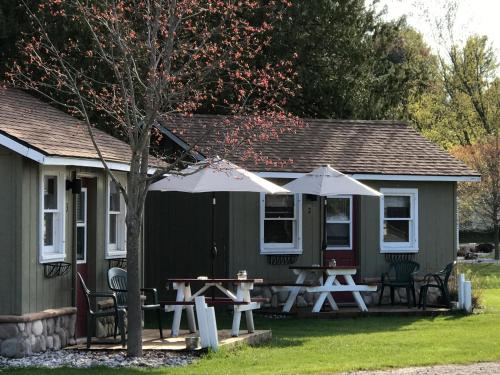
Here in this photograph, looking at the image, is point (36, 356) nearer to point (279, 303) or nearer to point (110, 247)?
point (110, 247)

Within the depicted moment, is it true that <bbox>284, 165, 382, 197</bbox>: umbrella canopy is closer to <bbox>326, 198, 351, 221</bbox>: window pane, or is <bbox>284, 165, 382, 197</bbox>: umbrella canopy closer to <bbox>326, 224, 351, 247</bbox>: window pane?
<bbox>326, 198, 351, 221</bbox>: window pane

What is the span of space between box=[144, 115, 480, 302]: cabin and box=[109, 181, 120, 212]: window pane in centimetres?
379

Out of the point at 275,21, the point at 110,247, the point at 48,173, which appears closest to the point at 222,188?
the point at 110,247

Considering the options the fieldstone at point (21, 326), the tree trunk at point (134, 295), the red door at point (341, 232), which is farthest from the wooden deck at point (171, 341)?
the red door at point (341, 232)

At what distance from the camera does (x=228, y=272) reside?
20.5 meters

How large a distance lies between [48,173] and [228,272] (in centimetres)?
664

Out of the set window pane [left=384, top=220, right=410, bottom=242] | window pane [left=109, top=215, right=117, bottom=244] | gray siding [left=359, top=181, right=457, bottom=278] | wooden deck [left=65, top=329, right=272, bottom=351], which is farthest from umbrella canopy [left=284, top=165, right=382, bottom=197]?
wooden deck [left=65, top=329, right=272, bottom=351]

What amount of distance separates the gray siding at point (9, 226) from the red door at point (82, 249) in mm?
2005

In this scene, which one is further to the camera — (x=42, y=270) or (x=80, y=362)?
(x=42, y=270)

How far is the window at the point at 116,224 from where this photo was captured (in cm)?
1694

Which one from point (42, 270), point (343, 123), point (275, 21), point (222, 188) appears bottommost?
point (42, 270)

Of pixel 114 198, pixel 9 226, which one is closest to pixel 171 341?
pixel 9 226

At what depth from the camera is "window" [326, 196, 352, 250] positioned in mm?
21609

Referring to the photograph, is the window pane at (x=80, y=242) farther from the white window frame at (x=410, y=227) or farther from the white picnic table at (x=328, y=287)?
the white window frame at (x=410, y=227)
